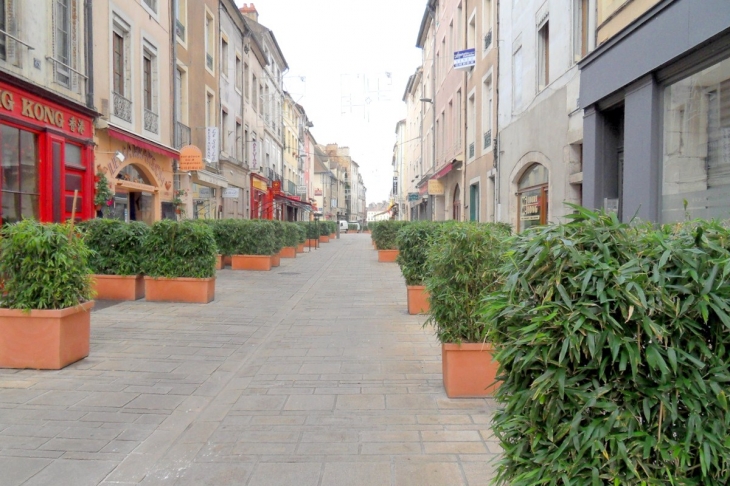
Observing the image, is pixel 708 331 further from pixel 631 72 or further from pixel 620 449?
pixel 631 72

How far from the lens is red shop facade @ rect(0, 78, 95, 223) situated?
9.60m

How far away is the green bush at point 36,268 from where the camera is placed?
5.37 metres

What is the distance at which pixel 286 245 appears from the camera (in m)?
20.3

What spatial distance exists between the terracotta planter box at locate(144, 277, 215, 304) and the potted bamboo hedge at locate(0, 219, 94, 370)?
3.89 meters

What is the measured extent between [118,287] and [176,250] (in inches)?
50.9

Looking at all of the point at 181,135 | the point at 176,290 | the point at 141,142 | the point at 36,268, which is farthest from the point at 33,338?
the point at 181,135

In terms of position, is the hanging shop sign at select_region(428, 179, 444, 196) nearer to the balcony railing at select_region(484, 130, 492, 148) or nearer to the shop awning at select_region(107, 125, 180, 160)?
the balcony railing at select_region(484, 130, 492, 148)

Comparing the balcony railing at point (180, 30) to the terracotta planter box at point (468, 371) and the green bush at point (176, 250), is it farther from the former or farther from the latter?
the terracotta planter box at point (468, 371)

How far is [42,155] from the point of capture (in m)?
10.6

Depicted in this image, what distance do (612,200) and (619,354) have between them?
7695 millimetres

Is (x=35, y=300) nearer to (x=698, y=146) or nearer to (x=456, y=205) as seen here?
(x=698, y=146)

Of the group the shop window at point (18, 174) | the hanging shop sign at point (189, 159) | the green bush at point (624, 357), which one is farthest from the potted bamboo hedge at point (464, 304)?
the hanging shop sign at point (189, 159)

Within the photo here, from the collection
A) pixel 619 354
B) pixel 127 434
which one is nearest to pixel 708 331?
pixel 619 354

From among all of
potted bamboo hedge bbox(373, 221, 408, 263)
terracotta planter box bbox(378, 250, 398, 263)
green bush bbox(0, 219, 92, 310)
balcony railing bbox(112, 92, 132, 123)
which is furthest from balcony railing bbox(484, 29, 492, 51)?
green bush bbox(0, 219, 92, 310)
